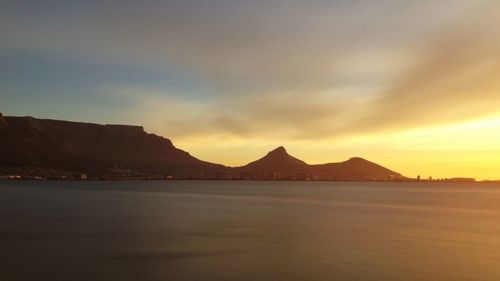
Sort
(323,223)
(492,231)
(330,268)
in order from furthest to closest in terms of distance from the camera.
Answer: (323,223), (492,231), (330,268)

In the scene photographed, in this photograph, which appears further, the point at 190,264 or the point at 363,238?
the point at 363,238

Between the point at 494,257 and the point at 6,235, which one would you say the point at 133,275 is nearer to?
the point at 6,235

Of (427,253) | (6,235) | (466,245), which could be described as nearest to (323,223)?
(466,245)

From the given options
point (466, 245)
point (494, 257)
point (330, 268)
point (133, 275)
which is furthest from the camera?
point (466, 245)

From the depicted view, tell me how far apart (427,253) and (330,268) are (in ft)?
33.2

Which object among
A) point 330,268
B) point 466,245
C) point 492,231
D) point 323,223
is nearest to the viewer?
point 330,268

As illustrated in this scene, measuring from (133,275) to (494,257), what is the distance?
23.8 meters

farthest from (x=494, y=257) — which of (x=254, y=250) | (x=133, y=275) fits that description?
(x=133, y=275)

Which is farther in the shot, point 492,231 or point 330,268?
point 492,231

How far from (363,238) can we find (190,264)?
19190 millimetres

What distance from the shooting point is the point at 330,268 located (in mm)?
29828

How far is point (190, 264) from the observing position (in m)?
30.2

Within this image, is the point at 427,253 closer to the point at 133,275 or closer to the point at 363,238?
the point at 363,238

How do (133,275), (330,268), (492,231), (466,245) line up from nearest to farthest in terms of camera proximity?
1. (133,275)
2. (330,268)
3. (466,245)
4. (492,231)
